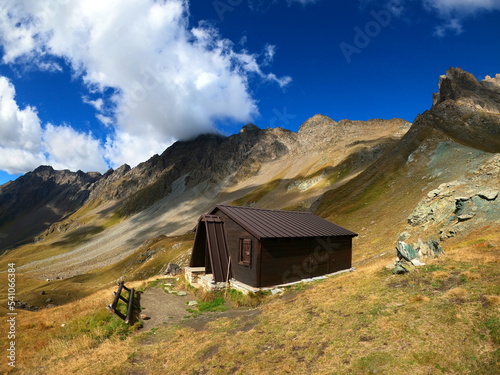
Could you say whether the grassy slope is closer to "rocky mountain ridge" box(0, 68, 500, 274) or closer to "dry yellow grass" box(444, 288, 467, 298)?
"dry yellow grass" box(444, 288, 467, 298)

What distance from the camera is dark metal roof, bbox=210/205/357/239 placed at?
2112 centimetres

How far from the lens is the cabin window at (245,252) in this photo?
21.0 m

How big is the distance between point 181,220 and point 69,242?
241 ft

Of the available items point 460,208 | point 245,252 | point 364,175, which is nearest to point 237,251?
point 245,252

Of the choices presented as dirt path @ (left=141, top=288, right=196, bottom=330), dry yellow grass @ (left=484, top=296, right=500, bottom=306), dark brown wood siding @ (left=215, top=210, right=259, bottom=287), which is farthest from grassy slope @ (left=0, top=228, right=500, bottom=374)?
dark brown wood siding @ (left=215, top=210, right=259, bottom=287)

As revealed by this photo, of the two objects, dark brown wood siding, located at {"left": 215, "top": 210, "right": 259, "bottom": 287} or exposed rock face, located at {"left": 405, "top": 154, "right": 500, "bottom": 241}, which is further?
exposed rock face, located at {"left": 405, "top": 154, "right": 500, "bottom": 241}

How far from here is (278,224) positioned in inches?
922

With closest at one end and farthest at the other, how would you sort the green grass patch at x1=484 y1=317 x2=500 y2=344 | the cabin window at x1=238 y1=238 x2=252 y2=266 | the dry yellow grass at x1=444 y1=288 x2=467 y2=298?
1. the green grass patch at x1=484 y1=317 x2=500 y2=344
2. the dry yellow grass at x1=444 y1=288 x2=467 y2=298
3. the cabin window at x1=238 y1=238 x2=252 y2=266

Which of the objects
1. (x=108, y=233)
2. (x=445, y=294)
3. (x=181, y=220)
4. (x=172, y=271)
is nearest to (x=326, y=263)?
(x=445, y=294)

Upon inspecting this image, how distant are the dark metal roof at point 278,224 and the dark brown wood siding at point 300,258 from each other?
1.59 ft

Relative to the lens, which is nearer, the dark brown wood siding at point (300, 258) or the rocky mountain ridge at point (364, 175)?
the dark brown wood siding at point (300, 258)

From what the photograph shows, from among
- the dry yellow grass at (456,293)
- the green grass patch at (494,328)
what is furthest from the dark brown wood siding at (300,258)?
the green grass patch at (494,328)

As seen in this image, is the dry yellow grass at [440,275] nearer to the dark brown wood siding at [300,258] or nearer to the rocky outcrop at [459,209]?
the rocky outcrop at [459,209]

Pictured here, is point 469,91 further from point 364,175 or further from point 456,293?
point 456,293
